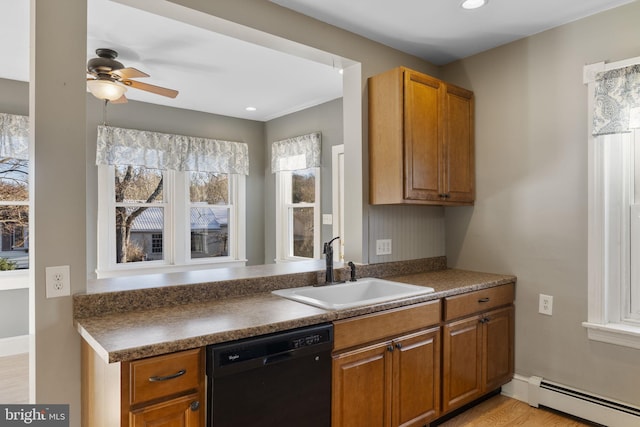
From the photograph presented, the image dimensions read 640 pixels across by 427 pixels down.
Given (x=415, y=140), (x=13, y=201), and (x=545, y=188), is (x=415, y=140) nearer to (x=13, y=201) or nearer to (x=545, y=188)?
(x=545, y=188)

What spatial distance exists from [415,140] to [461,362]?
4.68 ft

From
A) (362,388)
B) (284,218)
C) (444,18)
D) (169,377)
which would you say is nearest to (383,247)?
(362,388)

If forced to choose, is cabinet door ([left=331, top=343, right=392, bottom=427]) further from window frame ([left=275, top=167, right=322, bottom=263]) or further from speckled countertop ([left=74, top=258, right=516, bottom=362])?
window frame ([left=275, top=167, right=322, bottom=263])

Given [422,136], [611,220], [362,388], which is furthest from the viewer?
[422,136]

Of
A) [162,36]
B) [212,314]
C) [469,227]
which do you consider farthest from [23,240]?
[469,227]

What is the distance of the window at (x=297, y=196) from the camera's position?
4629 millimetres

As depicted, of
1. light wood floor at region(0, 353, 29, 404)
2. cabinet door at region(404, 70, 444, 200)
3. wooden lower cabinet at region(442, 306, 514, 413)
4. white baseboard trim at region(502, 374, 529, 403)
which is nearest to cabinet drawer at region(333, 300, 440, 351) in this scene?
wooden lower cabinet at region(442, 306, 514, 413)

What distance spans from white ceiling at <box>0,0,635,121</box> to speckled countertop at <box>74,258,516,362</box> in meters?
1.42

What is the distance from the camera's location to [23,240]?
4.00 m

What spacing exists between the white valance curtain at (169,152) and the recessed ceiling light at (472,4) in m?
3.40

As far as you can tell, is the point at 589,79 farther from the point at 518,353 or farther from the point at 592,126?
the point at 518,353

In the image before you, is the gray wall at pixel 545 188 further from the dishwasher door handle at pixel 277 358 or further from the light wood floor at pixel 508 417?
the dishwasher door handle at pixel 277 358

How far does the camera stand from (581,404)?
8.06 feet
